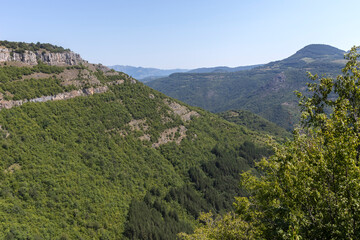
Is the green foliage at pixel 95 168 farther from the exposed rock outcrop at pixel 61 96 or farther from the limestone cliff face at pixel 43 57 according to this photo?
the limestone cliff face at pixel 43 57

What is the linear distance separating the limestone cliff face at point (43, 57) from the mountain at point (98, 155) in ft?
2.02

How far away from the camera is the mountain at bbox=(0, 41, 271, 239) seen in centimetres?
7131

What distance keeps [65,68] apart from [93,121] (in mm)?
44778

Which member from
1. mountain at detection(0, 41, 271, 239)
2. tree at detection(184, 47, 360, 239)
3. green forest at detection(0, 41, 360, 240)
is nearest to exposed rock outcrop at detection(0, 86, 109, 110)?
mountain at detection(0, 41, 271, 239)

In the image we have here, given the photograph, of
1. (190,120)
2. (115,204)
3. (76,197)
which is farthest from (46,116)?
(190,120)

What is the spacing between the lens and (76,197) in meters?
80.4

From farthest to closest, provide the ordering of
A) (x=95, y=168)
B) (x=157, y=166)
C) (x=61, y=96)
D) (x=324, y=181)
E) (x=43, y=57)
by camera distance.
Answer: (x=43, y=57)
(x=157, y=166)
(x=61, y=96)
(x=95, y=168)
(x=324, y=181)

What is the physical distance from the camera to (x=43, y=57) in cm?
13300

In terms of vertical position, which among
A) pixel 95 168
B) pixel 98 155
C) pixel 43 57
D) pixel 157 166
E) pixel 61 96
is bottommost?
pixel 157 166

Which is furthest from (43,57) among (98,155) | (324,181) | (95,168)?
(324,181)

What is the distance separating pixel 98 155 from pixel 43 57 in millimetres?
78599

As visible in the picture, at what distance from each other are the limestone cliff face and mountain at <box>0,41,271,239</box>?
0.62m

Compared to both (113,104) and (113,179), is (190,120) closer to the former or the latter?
(113,104)

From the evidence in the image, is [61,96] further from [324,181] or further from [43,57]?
[324,181]
